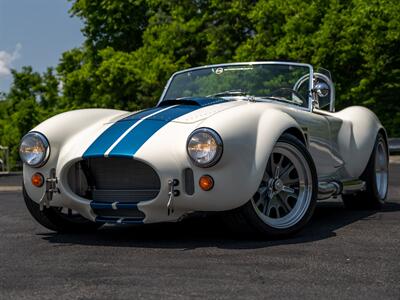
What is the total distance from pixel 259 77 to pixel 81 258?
9.01 feet

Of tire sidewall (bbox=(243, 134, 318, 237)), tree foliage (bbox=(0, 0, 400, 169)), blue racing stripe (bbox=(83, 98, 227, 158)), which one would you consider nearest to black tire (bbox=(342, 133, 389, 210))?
tire sidewall (bbox=(243, 134, 318, 237))

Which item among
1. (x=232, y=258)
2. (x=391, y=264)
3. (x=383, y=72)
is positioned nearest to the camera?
(x=391, y=264)

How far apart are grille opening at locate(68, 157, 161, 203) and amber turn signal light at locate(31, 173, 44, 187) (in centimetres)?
22

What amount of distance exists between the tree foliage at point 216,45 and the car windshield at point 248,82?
19.2 metres

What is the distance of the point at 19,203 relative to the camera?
8.34m

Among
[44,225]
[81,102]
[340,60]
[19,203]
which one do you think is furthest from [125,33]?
[44,225]

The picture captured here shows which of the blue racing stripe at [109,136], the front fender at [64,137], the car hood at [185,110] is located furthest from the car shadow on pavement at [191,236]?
the car hood at [185,110]

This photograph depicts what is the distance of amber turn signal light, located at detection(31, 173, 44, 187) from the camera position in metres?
4.96

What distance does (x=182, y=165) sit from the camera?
451 cm

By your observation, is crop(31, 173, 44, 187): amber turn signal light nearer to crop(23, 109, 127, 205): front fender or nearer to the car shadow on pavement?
crop(23, 109, 127, 205): front fender

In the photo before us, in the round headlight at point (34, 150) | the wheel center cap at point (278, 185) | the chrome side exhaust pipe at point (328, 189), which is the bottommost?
the chrome side exhaust pipe at point (328, 189)

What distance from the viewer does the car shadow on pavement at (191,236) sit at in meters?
4.59

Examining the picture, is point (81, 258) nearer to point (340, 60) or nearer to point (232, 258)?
point (232, 258)

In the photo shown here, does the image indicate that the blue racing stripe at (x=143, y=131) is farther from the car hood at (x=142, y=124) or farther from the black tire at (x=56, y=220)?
the black tire at (x=56, y=220)
